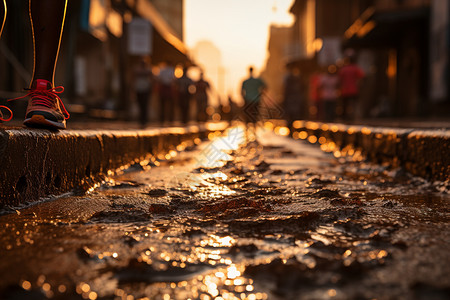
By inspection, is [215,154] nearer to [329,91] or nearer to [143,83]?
[143,83]

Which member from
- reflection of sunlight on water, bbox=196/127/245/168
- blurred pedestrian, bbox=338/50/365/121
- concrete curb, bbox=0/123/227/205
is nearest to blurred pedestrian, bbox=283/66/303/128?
blurred pedestrian, bbox=338/50/365/121

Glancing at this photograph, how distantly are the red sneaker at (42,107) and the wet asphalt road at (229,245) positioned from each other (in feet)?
1.28

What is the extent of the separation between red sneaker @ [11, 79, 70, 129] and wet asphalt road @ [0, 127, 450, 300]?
1.28 ft

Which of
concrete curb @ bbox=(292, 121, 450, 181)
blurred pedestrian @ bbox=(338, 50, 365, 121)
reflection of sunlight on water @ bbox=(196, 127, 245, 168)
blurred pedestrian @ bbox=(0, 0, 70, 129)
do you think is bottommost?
reflection of sunlight on water @ bbox=(196, 127, 245, 168)

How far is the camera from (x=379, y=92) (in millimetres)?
20438

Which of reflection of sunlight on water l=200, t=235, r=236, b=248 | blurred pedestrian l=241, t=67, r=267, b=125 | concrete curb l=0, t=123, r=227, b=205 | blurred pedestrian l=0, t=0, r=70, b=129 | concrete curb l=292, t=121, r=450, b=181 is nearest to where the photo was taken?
reflection of sunlight on water l=200, t=235, r=236, b=248

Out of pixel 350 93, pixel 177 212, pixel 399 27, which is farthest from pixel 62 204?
pixel 399 27

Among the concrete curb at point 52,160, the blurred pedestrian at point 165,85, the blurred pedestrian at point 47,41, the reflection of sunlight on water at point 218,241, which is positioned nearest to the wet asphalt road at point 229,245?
the reflection of sunlight on water at point 218,241

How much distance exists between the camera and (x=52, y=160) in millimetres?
2410

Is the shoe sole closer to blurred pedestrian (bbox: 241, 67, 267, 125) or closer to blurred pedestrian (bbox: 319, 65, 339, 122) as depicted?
blurred pedestrian (bbox: 241, 67, 267, 125)

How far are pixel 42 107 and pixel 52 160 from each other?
0.26 metres

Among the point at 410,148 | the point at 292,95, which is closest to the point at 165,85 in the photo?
the point at 292,95

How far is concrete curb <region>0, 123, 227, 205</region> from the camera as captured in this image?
1973 millimetres

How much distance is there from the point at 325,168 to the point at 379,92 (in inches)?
689
